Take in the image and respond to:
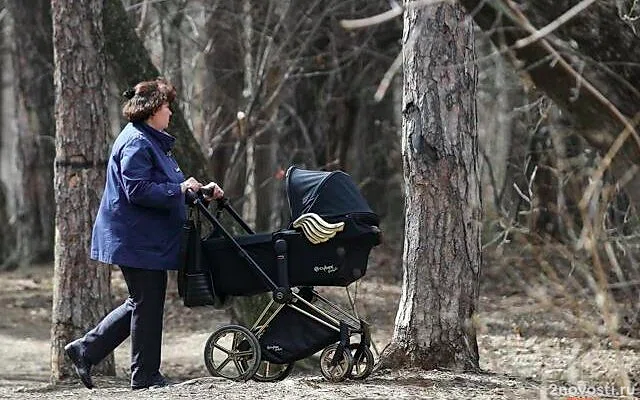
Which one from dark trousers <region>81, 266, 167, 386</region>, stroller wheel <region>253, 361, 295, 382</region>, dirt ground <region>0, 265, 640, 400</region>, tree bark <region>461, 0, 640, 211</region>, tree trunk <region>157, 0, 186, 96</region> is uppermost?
tree trunk <region>157, 0, 186, 96</region>

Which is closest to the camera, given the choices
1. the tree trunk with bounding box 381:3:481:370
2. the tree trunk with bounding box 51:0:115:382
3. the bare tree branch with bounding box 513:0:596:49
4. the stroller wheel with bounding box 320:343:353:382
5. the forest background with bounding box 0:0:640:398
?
the bare tree branch with bounding box 513:0:596:49

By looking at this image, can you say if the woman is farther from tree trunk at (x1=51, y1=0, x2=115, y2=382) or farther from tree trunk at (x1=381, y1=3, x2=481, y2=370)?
tree trunk at (x1=51, y1=0, x2=115, y2=382)

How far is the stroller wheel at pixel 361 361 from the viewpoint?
22.8 feet

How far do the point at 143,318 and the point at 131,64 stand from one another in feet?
12.5

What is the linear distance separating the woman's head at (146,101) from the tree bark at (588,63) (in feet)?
9.03

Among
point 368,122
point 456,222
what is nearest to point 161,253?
point 456,222

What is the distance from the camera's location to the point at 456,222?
7391 mm

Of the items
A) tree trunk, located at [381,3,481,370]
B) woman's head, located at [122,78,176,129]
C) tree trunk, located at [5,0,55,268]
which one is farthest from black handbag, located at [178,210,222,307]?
tree trunk, located at [5,0,55,268]

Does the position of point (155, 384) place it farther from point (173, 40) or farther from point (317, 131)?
point (317, 131)

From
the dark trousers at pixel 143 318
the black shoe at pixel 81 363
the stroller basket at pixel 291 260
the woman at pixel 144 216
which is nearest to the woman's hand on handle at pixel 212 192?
the woman at pixel 144 216

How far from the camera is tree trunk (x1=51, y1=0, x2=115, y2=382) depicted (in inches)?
337

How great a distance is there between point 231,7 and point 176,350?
492 cm

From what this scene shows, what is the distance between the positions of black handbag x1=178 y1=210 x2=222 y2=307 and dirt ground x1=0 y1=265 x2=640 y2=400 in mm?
518

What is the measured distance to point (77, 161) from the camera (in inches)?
338
